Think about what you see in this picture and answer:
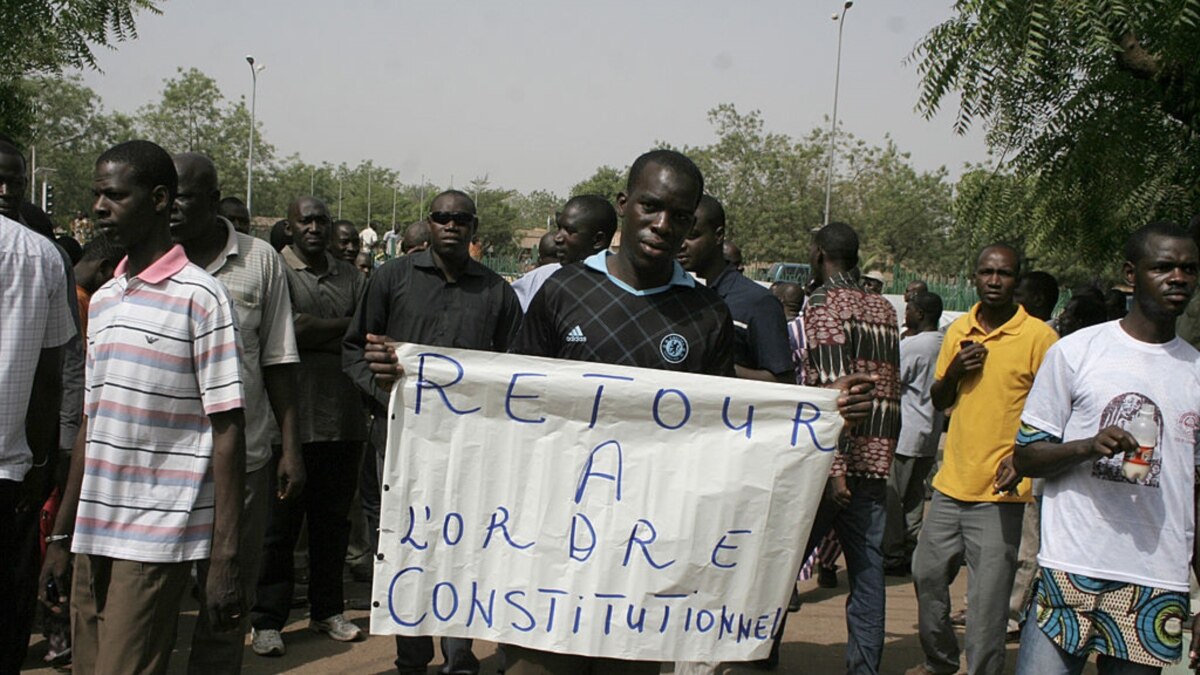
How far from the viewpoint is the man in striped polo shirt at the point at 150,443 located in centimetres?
338

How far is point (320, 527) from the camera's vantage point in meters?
6.12

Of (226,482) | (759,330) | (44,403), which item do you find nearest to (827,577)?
(759,330)

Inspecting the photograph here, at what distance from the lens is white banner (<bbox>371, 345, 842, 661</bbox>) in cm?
344

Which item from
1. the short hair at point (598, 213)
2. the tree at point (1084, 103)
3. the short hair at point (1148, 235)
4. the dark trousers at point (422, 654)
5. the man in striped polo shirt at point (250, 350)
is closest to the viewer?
the short hair at point (1148, 235)

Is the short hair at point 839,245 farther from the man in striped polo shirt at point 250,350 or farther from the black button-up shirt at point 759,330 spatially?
the man in striped polo shirt at point 250,350

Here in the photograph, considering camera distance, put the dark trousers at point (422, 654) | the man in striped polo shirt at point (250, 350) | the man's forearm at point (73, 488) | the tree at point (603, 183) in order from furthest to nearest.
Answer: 1. the tree at point (603, 183)
2. the dark trousers at point (422, 654)
3. the man in striped polo shirt at point (250, 350)
4. the man's forearm at point (73, 488)

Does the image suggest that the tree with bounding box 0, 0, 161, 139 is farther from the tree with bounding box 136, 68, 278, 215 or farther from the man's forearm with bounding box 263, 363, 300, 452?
the tree with bounding box 136, 68, 278, 215

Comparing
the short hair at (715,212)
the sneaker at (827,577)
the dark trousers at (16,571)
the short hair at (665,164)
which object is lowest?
the sneaker at (827,577)

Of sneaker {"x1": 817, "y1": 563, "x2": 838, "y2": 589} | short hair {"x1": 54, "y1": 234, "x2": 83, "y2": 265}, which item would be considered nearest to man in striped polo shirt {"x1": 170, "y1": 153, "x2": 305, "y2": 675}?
short hair {"x1": 54, "y1": 234, "x2": 83, "y2": 265}

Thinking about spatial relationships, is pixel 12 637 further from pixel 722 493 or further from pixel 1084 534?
pixel 1084 534

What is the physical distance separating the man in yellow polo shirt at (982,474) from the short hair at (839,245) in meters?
0.64

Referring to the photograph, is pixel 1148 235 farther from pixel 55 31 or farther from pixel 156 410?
pixel 55 31

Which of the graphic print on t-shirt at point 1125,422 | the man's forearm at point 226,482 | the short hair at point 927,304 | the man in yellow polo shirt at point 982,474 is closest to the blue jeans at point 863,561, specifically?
the man in yellow polo shirt at point 982,474

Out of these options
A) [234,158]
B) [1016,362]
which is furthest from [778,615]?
[234,158]
